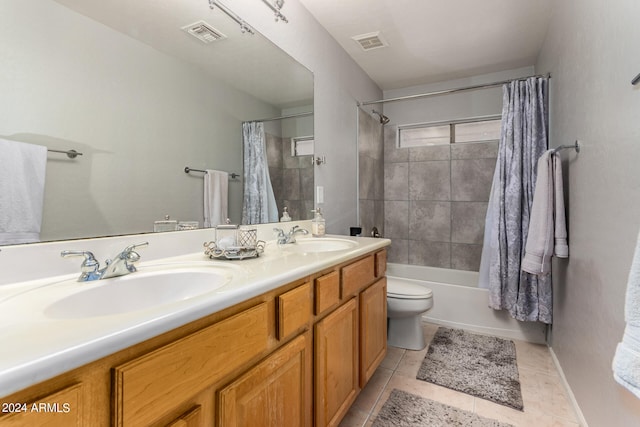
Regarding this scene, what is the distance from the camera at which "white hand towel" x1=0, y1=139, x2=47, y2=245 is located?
0.80 metres

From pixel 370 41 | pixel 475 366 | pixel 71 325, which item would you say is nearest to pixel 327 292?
pixel 71 325

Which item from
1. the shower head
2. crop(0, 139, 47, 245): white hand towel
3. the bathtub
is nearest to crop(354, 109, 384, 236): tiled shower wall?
the shower head

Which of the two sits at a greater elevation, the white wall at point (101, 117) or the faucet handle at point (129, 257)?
the white wall at point (101, 117)

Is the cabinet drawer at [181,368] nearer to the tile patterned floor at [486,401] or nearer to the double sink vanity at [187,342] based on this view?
the double sink vanity at [187,342]

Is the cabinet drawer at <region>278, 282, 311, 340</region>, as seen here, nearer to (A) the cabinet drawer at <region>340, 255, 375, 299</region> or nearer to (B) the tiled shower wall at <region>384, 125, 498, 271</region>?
(A) the cabinet drawer at <region>340, 255, 375, 299</region>

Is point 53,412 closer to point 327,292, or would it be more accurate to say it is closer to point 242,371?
point 242,371

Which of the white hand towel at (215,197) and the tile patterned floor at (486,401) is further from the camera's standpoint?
the tile patterned floor at (486,401)

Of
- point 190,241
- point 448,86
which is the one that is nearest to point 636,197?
point 190,241

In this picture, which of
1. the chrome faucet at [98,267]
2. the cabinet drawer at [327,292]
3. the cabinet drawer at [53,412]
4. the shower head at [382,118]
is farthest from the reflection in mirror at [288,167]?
the shower head at [382,118]

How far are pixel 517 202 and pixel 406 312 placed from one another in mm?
1191

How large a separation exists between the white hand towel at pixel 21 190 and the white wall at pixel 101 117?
0.02 meters

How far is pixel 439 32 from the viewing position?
2.29m

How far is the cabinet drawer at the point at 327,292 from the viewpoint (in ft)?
3.69

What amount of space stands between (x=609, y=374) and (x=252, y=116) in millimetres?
1918
